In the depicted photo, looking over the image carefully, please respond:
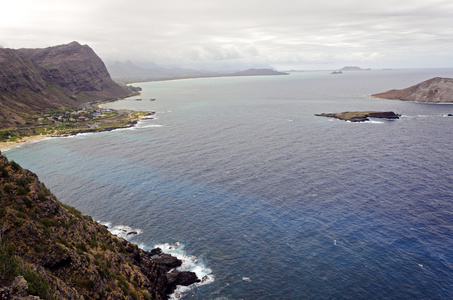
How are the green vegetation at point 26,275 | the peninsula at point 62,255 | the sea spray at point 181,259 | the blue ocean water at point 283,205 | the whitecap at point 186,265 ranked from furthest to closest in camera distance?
the sea spray at point 181,259
the blue ocean water at point 283,205
the whitecap at point 186,265
the peninsula at point 62,255
the green vegetation at point 26,275

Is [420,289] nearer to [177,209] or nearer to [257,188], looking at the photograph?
[257,188]

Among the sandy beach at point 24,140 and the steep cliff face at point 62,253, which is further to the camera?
the sandy beach at point 24,140

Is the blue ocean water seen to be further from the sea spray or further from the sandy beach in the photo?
the sandy beach

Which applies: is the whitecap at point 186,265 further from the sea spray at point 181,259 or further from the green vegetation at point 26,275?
the green vegetation at point 26,275

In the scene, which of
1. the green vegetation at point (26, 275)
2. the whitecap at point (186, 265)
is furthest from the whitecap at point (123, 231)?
the green vegetation at point (26, 275)

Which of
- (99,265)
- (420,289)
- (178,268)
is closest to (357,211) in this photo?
(420,289)

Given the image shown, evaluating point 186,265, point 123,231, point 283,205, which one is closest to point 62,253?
point 186,265

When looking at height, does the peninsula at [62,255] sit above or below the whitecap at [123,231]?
above
